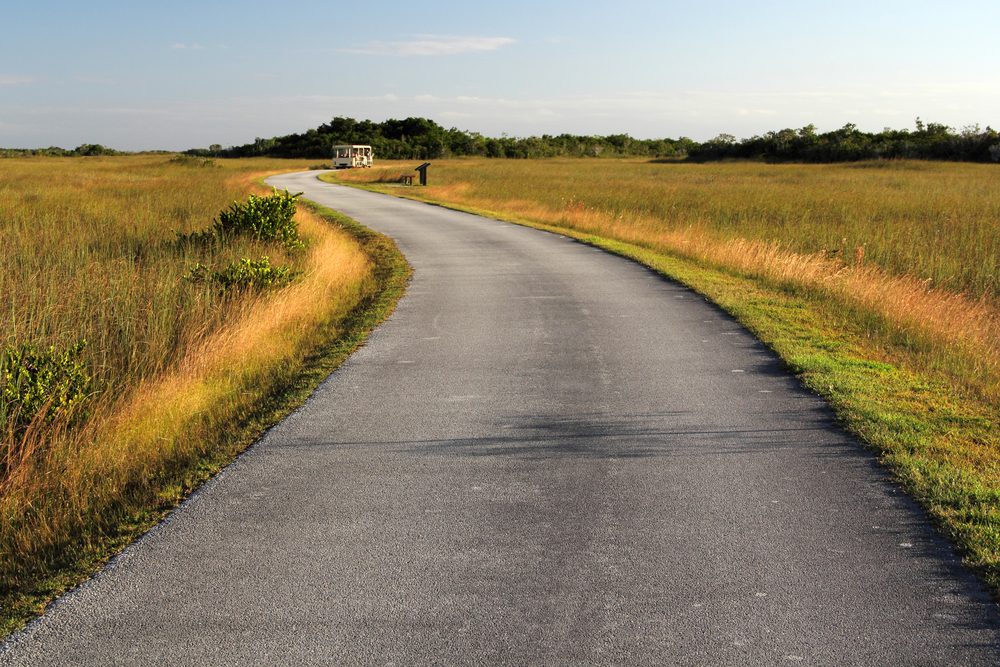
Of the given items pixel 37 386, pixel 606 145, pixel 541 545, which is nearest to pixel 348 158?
pixel 606 145

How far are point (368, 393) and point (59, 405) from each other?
2.33 metres

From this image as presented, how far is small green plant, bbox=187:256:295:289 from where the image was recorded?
1159 cm

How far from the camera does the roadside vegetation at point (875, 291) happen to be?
5.71 meters

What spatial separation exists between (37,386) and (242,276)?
5280mm

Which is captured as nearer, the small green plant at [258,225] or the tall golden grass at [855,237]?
the tall golden grass at [855,237]

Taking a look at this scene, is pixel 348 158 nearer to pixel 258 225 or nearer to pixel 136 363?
pixel 258 225

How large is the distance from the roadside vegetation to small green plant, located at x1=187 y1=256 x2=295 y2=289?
5.98m

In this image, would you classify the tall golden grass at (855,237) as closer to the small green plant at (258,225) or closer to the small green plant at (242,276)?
the small green plant at (258,225)

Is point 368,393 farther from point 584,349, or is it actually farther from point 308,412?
point 584,349

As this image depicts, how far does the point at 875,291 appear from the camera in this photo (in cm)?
1238

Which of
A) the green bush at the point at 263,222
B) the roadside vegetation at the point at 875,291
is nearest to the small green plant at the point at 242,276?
the green bush at the point at 263,222

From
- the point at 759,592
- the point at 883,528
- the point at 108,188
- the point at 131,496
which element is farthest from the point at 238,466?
the point at 108,188

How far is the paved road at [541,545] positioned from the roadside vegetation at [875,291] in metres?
0.37

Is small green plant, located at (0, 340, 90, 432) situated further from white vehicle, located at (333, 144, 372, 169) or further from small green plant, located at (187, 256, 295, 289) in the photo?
white vehicle, located at (333, 144, 372, 169)
